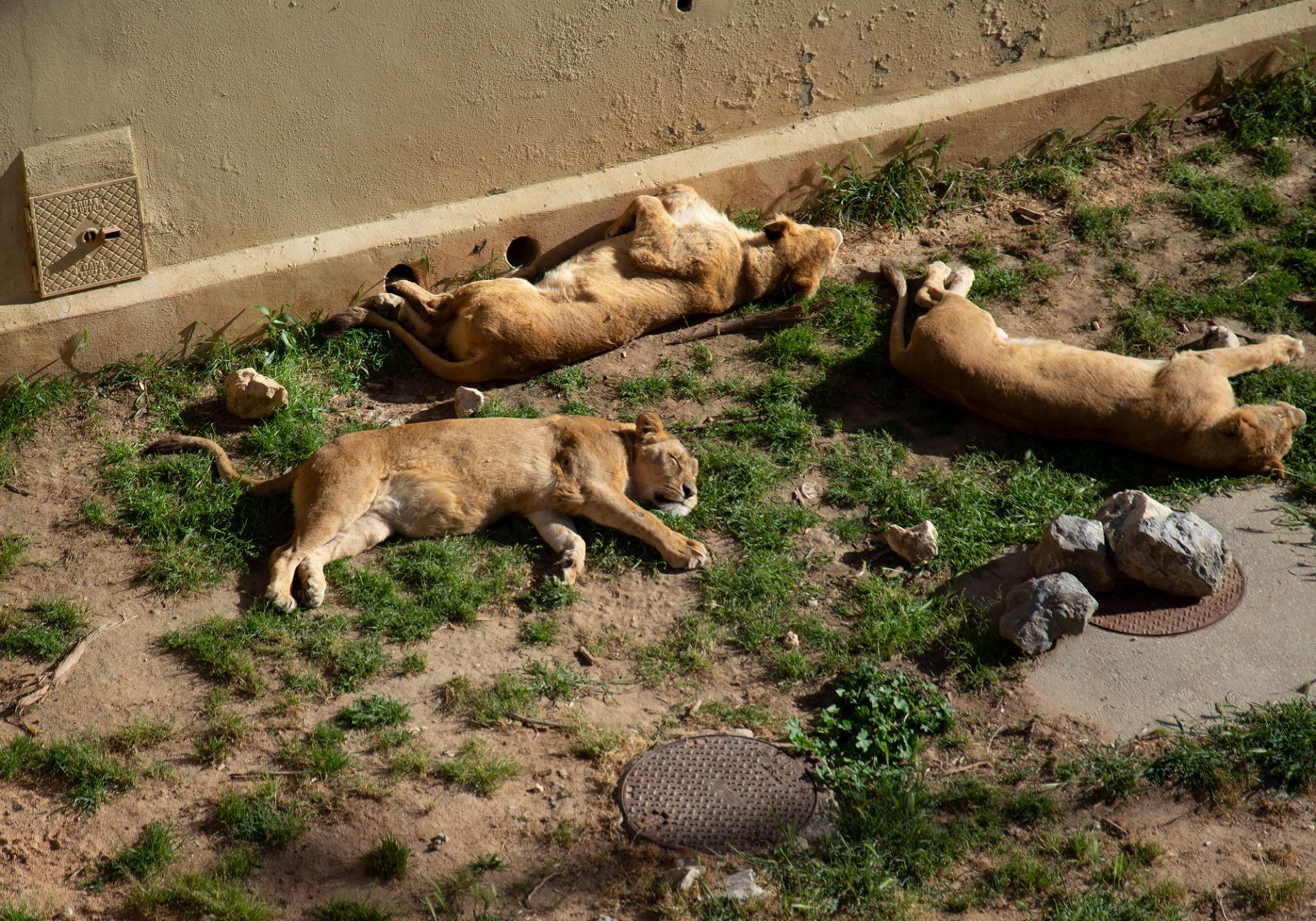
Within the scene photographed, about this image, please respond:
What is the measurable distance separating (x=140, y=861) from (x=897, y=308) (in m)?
5.22

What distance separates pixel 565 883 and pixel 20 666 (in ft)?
8.90

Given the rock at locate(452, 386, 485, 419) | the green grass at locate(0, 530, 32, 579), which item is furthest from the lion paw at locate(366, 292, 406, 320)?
Answer: the green grass at locate(0, 530, 32, 579)

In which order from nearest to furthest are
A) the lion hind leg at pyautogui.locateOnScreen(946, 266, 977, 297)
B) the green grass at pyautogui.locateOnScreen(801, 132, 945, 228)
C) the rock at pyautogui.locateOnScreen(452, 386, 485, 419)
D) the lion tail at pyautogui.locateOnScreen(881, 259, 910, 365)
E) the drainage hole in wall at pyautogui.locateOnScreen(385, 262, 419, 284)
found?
the rock at pyautogui.locateOnScreen(452, 386, 485, 419) → the lion tail at pyautogui.locateOnScreen(881, 259, 910, 365) → the drainage hole in wall at pyautogui.locateOnScreen(385, 262, 419, 284) → the lion hind leg at pyautogui.locateOnScreen(946, 266, 977, 297) → the green grass at pyautogui.locateOnScreen(801, 132, 945, 228)

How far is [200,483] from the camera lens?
255 inches

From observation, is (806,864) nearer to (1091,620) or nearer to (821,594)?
(821,594)

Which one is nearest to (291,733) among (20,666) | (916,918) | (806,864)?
(20,666)

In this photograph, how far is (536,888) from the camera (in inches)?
183

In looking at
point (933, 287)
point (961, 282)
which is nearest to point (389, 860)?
point (933, 287)

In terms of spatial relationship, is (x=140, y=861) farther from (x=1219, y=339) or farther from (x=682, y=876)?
(x=1219, y=339)

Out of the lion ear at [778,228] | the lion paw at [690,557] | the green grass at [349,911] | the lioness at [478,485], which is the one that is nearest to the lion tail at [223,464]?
the lioness at [478,485]

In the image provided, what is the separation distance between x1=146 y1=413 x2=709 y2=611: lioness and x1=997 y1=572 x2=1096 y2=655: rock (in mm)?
1536

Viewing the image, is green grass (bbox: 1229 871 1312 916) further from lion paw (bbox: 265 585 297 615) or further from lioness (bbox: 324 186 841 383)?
lioness (bbox: 324 186 841 383)

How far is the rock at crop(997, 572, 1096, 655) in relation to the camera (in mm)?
5719

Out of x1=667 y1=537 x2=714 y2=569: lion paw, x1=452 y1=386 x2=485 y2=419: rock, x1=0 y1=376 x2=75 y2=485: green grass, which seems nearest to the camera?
x1=667 y1=537 x2=714 y2=569: lion paw
